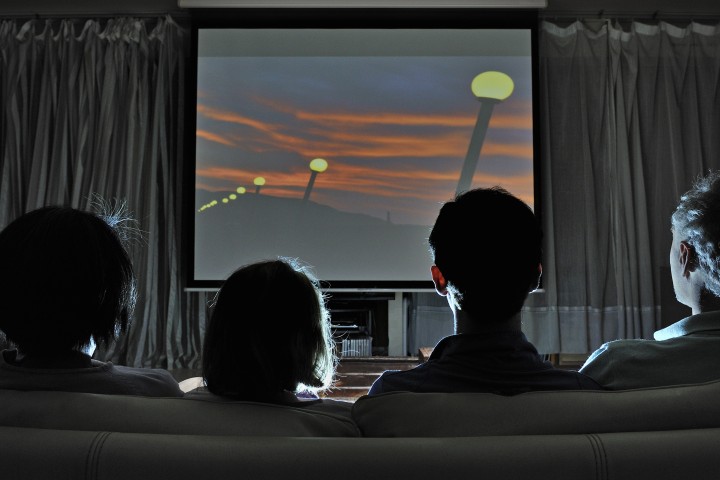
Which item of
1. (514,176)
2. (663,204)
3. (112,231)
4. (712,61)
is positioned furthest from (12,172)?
(712,61)

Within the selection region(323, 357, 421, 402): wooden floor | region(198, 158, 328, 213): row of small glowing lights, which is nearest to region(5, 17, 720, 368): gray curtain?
region(198, 158, 328, 213): row of small glowing lights

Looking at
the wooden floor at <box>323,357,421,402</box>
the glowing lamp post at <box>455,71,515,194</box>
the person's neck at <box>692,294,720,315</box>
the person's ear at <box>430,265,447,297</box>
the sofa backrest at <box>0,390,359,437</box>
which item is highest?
the glowing lamp post at <box>455,71,515,194</box>

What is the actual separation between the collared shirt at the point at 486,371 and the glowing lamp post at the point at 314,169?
3017 mm

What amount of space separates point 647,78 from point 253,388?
3728 mm

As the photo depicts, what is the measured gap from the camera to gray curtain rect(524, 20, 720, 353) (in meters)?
3.99

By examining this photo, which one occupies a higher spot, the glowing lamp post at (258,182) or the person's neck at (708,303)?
the glowing lamp post at (258,182)

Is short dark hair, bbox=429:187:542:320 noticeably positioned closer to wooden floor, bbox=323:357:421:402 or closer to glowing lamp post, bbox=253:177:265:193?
wooden floor, bbox=323:357:421:402

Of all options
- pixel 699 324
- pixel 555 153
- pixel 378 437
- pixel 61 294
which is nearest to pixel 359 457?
pixel 378 437

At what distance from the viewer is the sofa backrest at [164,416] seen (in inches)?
35.2

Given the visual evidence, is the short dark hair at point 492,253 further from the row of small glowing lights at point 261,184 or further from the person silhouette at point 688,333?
the row of small glowing lights at point 261,184

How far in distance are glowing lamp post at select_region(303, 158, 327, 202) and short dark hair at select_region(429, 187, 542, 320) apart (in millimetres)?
2910

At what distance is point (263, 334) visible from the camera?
1080mm

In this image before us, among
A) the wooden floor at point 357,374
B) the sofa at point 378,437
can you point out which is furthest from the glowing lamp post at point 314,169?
the sofa at point 378,437

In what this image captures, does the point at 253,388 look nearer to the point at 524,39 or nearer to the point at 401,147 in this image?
the point at 401,147
